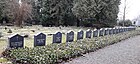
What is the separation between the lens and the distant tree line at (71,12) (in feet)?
110

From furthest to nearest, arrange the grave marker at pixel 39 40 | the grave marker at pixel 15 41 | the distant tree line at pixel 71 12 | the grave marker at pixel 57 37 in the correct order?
the distant tree line at pixel 71 12 → the grave marker at pixel 57 37 → the grave marker at pixel 39 40 → the grave marker at pixel 15 41

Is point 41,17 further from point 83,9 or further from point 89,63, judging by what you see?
point 89,63

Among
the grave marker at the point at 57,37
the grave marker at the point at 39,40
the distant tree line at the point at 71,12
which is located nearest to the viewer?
the grave marker at the point at 39,40

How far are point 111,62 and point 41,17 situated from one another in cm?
3445

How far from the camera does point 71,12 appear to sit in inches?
1576

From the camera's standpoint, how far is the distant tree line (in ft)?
110

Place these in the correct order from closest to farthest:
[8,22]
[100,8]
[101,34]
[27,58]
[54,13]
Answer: [27,58], [101,34], [100,8], [54,13], [8,22]

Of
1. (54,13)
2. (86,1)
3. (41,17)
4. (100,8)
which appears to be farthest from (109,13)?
(41,17)

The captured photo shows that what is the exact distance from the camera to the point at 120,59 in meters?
9.71

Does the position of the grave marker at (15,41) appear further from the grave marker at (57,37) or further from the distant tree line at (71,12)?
the distant tree line at (71,12)

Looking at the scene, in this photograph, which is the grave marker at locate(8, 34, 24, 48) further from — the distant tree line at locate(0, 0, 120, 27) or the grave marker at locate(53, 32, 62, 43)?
the distant tree line at locate(0, 0, 120, 27)

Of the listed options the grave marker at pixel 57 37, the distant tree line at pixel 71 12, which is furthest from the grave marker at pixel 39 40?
the distant tree line at pixel 71 12

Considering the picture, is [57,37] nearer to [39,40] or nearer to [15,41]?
[39,40]

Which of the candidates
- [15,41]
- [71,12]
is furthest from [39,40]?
[71,12]
